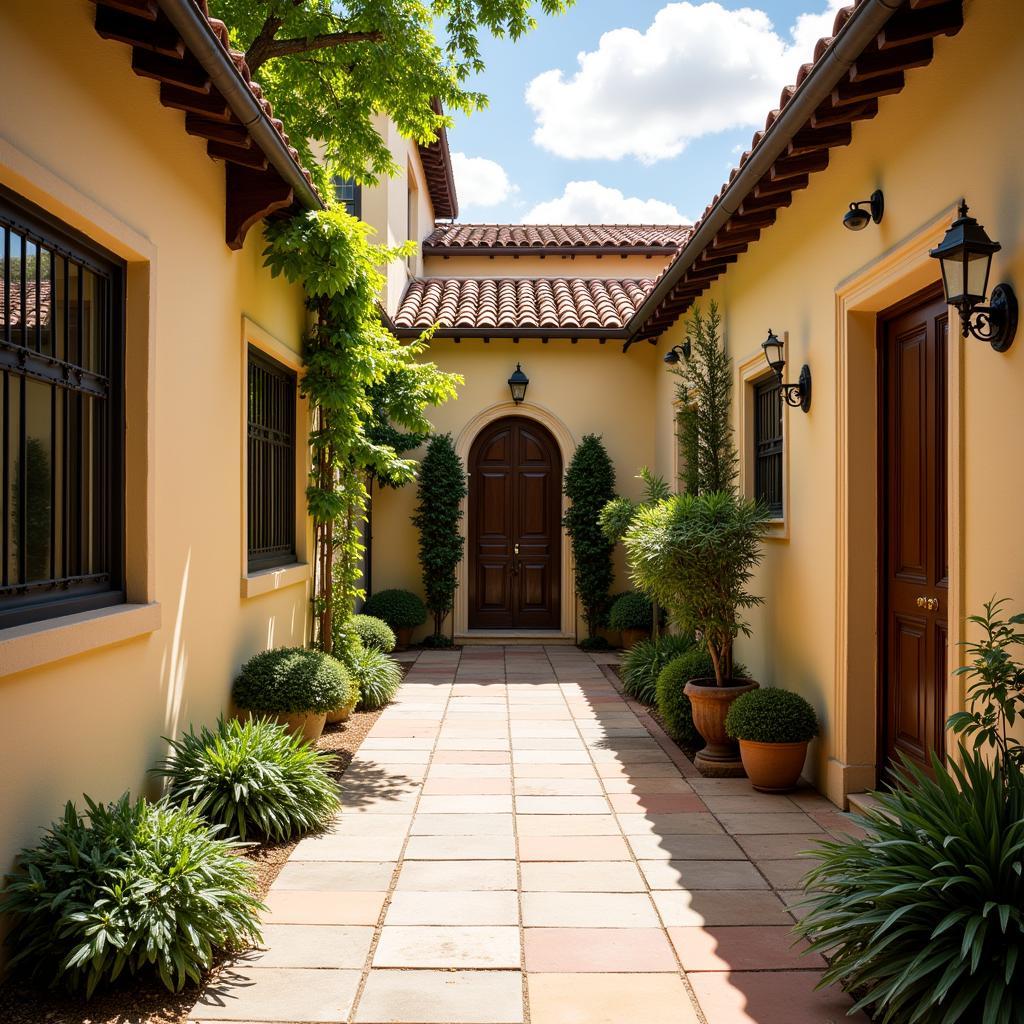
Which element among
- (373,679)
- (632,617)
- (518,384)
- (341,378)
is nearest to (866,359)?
(341,378)

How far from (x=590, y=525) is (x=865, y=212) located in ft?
24.6

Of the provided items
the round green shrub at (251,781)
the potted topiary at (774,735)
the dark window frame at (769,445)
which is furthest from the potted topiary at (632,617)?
the round green shrub at (251,781)

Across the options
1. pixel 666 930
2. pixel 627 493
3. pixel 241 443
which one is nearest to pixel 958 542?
pixel 666 930

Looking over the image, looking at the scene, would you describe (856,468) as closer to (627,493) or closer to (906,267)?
(906,267)

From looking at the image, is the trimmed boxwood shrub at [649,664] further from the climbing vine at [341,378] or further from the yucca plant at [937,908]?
the yucca plant at [937,908]

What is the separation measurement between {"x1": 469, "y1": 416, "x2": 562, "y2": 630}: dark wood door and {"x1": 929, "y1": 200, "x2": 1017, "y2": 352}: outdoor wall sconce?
9.20 meters

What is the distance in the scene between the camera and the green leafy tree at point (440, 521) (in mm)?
12344

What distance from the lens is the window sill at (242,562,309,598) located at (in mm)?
6477

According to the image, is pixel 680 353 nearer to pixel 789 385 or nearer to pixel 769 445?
pixel 769 445

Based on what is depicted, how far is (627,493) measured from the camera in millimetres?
12891

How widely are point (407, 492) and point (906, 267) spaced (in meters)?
8.67

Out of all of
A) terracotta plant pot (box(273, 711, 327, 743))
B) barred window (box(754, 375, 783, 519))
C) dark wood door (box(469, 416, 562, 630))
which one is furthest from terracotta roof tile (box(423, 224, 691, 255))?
terracotta plant pot (box(273, 711, 327, 743))

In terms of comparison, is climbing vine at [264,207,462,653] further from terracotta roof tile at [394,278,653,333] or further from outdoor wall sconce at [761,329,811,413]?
terracotta roof tile at [394,278,653,333]

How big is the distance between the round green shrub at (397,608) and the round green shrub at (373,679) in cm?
305
